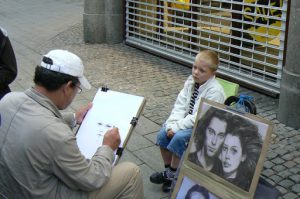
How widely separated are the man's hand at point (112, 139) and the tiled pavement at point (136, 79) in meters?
1.08

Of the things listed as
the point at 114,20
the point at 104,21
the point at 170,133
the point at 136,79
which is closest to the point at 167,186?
the point at 170,133

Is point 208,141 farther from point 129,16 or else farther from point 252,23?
point 129,16

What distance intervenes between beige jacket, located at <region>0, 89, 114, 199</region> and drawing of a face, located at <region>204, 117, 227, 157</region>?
2.35ft

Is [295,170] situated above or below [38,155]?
below

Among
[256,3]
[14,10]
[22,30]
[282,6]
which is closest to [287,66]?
[282,6]

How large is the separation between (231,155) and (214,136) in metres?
0.18

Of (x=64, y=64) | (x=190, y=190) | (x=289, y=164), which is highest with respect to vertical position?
(x=64, y=64)

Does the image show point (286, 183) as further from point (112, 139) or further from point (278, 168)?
point (112, 139)

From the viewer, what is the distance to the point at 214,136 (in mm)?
2717

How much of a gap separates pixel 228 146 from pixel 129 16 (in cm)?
722

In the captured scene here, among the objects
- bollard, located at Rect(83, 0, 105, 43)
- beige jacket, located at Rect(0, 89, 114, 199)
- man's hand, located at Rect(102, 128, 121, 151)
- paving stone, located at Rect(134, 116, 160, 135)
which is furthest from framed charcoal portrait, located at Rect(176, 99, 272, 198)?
bollard, located at Rect(83, 0, 105, 43)

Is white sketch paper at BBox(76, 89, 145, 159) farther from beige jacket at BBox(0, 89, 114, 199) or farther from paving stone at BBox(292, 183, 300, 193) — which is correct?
paving stone at BBox(292, 183, 300, 193)

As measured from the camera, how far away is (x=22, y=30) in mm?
11469

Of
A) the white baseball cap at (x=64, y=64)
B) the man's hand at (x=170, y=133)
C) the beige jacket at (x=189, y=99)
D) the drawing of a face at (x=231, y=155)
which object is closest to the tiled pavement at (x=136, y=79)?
the man's hand at (x=170, y=133)
